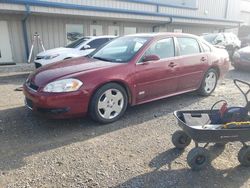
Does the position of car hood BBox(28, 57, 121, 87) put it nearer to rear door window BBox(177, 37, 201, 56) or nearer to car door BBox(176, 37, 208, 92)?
car door BBox(176, 37, 208, 92)

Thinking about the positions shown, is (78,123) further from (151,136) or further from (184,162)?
(184,162)

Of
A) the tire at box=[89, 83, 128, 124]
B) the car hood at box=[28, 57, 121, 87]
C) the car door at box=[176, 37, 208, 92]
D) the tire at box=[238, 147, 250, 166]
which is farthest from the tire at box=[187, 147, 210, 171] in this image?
the car door at box=[176, 37, 208, 92]

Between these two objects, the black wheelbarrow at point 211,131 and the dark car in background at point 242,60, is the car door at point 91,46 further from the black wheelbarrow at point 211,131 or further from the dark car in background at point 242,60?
the black wheelbarrow at point 211,131

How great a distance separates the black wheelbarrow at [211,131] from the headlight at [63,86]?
5.32 ft

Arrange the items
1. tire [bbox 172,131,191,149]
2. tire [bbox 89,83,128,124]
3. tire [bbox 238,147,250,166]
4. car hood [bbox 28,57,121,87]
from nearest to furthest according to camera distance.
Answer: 1. tire [bbox 238,147,250,166]
2. tire [bbox 172,131,191,149]
3. car hood [bbox 28,57,121,87]
4. tire [bbox 89,83,128,124]

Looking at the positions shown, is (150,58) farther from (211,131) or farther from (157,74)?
(211,131)

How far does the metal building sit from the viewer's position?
396 inches

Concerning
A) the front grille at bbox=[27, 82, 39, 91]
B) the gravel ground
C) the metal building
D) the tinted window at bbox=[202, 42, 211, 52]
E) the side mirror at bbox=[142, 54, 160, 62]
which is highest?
the metal building

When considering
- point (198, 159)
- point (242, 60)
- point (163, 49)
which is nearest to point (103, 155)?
point (198, 159)

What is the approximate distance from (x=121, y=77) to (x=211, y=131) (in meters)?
1.84

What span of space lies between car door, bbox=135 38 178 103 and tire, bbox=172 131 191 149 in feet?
4.37

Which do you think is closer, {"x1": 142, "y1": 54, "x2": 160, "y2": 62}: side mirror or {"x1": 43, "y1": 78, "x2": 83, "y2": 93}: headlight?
{"x1": 43, "y1": 78, "x2": 83, "y2": 93}: headlight

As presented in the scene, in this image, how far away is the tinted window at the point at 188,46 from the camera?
5012mm

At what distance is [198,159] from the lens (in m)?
2.73
